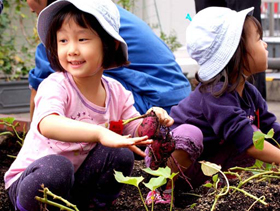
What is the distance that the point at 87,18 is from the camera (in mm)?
2361

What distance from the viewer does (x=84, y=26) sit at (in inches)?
92.6

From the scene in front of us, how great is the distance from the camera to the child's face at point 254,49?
109 inches

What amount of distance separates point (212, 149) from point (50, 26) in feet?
3.03

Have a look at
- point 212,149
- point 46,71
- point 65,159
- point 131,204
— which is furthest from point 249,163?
point 46,71

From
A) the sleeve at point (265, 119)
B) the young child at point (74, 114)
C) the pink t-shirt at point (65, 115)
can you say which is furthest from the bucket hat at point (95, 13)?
the sleeve at point (265, 119)

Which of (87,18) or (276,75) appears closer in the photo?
(87,18)

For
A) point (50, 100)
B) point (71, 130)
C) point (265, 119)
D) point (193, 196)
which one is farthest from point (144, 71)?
point (71, 130)

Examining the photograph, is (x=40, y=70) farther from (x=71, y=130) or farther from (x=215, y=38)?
(x=71, y=130)

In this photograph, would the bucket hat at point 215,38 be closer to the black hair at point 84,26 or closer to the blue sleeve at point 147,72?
the black hair at point 84,26

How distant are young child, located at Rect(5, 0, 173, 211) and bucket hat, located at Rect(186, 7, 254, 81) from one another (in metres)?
0.37

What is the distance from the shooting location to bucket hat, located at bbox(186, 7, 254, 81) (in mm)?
2713

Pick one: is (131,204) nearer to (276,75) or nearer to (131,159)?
(131,159)

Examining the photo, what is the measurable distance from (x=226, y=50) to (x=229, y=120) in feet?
1.03

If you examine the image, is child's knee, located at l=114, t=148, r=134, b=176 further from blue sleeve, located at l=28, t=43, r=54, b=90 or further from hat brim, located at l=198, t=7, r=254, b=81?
blue sleeve, located at l=28, t=43, r=54, b=90
